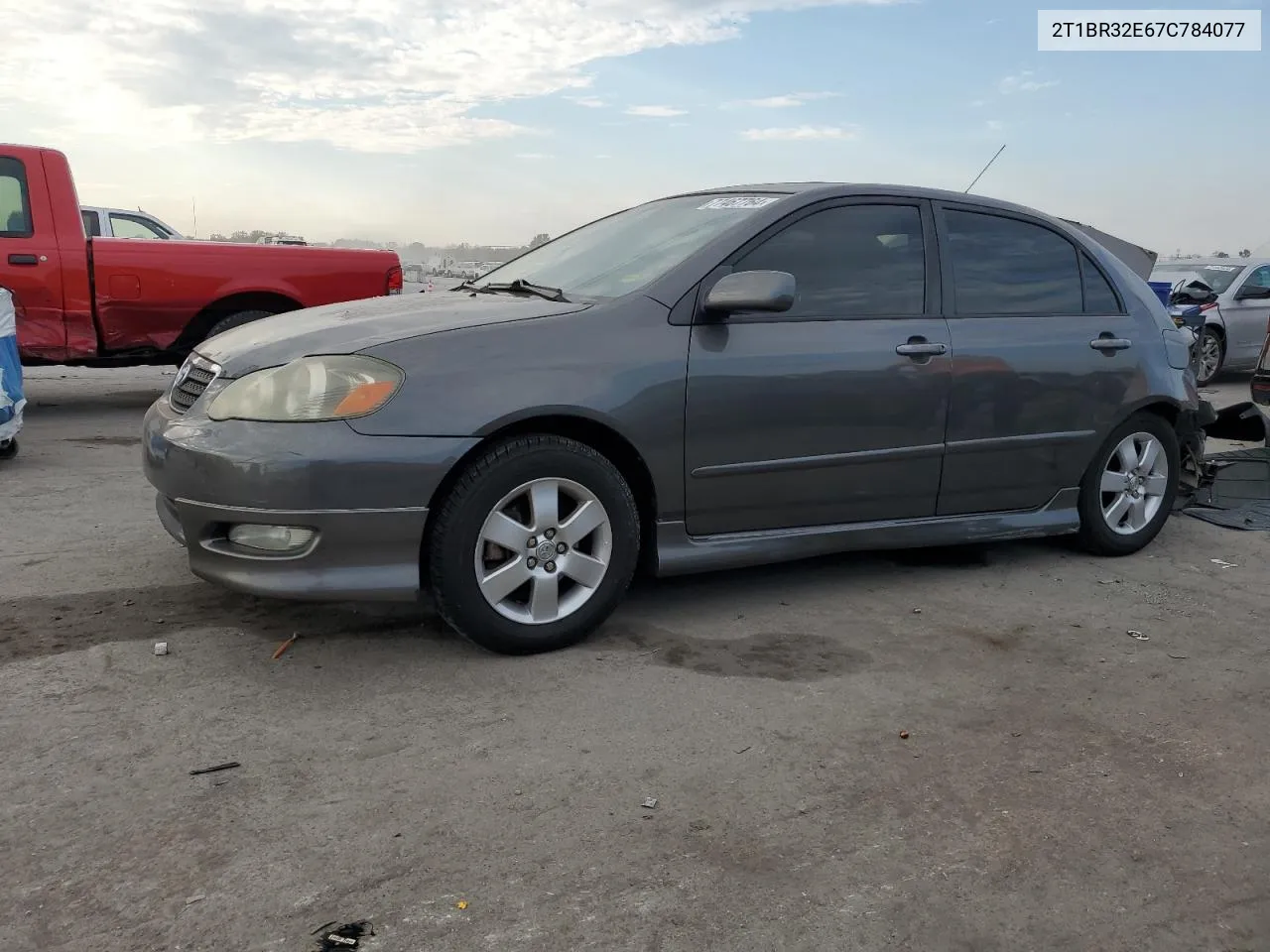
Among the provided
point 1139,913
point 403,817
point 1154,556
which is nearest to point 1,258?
point 403,817

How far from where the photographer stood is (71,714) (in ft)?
9.68

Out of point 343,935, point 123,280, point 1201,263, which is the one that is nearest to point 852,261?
point 343,935

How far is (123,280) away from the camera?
7824mm

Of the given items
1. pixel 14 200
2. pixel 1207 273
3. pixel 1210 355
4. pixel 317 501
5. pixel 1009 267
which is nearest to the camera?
pixel 317 501

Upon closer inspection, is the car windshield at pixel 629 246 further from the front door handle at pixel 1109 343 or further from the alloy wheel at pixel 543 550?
the front door handle at pixel 1109 343

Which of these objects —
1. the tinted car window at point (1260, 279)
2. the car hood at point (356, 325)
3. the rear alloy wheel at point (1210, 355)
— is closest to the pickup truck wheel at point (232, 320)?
the car hood at point (356, 325)

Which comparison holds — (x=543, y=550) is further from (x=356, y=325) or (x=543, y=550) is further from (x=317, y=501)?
(x=356, y=325)

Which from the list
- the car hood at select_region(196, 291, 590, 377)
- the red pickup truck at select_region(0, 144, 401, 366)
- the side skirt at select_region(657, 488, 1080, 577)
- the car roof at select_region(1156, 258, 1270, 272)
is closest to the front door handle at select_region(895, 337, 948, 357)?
the side skirt at select_region(657, 488, 1080, 577)

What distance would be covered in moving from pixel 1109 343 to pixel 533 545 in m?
2.89

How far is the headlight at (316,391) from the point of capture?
3.27m

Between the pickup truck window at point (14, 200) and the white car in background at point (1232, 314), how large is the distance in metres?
11.3

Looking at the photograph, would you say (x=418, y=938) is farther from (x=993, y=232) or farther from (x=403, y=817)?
(x=993, y=232)

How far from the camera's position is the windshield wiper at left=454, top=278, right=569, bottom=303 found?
4.07 meters

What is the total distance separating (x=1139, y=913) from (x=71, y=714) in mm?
2665
